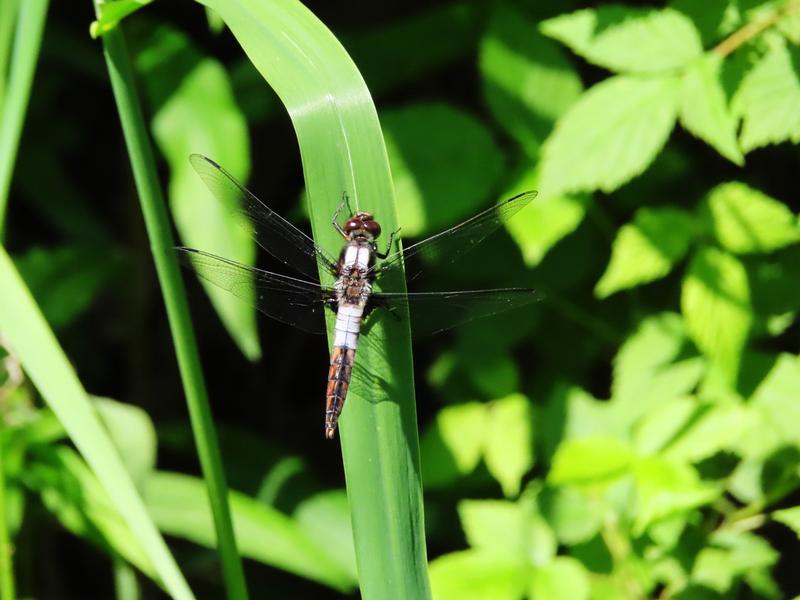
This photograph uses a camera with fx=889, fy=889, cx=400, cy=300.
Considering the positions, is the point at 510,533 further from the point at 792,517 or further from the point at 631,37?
the point at 631,37

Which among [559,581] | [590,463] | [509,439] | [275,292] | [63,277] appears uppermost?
[63,277]

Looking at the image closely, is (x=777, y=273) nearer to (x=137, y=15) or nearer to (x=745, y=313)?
(x=745, y=313)

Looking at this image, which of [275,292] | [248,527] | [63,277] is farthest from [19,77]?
[248,527]

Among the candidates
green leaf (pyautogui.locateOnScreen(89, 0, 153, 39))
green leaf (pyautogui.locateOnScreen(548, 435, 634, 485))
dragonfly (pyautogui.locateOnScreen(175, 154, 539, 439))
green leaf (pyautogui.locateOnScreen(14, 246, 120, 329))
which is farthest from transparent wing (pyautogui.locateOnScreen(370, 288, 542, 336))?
green leaf (pyautogui.locateOnScreen(14, 246, 120, 329))

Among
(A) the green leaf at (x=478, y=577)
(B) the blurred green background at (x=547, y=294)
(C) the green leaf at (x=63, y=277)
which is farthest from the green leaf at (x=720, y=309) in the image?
(C) the green leaf at (x=63, y=277)

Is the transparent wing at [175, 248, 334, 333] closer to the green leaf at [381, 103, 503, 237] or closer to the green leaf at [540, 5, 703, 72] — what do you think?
the green leaf at [381, 103, 503, 237]

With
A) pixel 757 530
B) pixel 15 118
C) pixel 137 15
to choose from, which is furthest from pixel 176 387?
pixel 757 530
